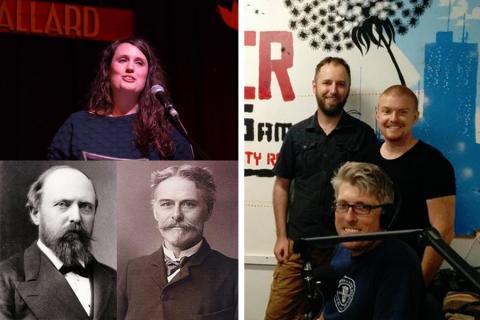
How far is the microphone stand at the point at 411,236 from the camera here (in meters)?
1.99

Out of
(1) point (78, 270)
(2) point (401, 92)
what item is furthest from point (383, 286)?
(1) point (78, 270)

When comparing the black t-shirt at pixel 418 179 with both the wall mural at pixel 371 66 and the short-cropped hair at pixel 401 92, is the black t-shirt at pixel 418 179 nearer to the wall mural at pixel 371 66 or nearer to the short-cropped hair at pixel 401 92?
the wall mural at pixel 371 66

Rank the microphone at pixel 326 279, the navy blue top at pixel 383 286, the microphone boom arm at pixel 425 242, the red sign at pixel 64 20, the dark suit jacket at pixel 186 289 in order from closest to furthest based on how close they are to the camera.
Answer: the microphone boom arm at pixel 425 242 < the navy blue top at pixel 383 286 < the microphone at pixel 326 279 < the red sign at pixel 64 20 < the dark suit jacket at pixel 186 289

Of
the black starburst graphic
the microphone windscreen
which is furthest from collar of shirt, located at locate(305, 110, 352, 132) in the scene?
the microphone windscreen

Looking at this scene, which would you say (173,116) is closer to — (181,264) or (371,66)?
(181,264)

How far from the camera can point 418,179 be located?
7.40 feet

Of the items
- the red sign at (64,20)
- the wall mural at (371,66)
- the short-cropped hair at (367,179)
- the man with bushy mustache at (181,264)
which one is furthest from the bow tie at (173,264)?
the red sign at (64,20)

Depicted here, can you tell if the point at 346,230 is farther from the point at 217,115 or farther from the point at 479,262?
the point at 217,115

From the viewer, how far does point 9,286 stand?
2.45 meters

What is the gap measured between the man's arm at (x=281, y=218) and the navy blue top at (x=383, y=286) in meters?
0.27

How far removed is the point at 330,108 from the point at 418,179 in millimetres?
441

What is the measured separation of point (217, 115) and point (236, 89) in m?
0.14

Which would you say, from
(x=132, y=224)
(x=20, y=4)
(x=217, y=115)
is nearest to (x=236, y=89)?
(x=217, y=115)

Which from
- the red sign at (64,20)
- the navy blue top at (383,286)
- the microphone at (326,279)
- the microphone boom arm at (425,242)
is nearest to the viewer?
the microphone boom arm at (425,242)
